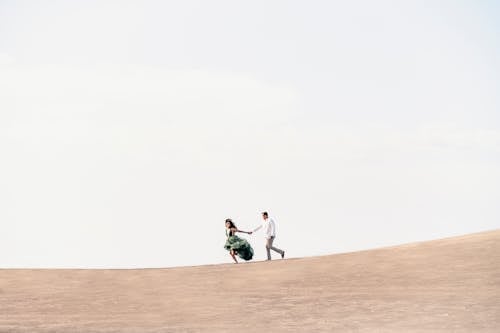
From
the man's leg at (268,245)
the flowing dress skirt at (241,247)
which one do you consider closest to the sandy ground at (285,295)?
the flowing dress skirt at (241,247)

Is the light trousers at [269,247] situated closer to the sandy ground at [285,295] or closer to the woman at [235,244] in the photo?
the woman at [235,244]

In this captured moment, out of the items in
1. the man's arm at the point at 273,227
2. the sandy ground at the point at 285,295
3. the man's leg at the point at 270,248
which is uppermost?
the man's arm at the point at 273,227

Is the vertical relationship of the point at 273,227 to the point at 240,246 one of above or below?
above

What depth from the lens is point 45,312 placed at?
18719mm

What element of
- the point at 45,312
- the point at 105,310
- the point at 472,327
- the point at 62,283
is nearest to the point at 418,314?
the point at 472,327

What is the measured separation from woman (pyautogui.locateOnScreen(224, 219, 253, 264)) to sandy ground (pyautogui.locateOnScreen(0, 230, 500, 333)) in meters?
1.25

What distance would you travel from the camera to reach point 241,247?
1029 inches

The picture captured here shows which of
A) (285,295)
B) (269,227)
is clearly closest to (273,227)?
(269,227)

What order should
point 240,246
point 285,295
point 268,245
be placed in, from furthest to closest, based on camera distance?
1. point 268,245
2. point 240,246
3. point 285,295

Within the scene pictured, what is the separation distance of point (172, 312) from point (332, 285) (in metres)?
4.25

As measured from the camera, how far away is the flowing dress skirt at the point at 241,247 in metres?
26.1

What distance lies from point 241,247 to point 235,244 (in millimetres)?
199

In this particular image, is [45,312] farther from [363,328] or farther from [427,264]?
[427,264]

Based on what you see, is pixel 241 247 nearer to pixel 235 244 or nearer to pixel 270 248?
pixel 235 244
